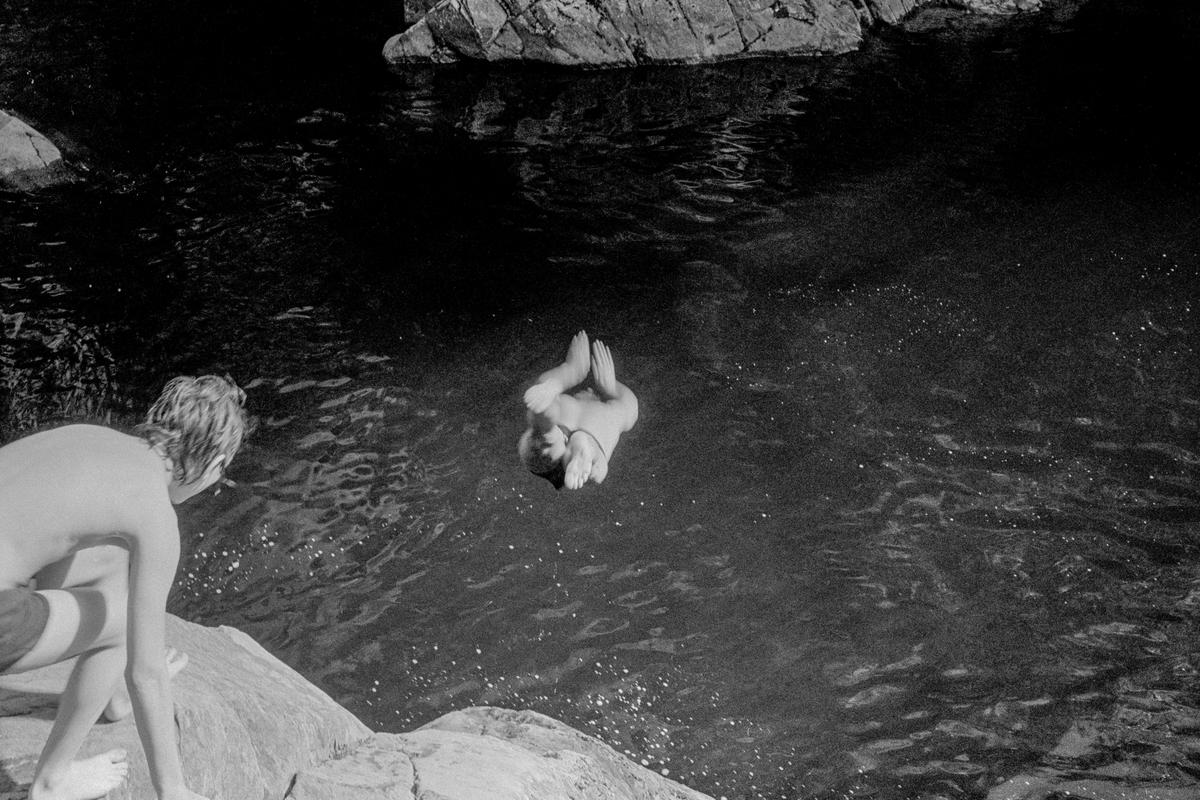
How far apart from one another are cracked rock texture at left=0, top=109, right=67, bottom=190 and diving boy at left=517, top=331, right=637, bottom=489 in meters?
8.92

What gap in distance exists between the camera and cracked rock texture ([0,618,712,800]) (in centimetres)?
358

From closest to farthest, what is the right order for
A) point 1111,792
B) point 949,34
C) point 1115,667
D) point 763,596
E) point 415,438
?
1. point 1111,792
2. point 1115,667
3. point 763,596
4. point 415,438
5. point 949,34

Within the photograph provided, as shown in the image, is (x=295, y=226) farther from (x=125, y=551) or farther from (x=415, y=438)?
(x=125, y=551)

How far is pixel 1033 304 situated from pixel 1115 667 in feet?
14.0

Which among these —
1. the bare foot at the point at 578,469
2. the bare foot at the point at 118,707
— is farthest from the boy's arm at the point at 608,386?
the bare foot at the point at 118,707

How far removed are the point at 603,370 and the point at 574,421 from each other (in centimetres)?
35

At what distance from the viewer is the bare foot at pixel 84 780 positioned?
307 centimetres

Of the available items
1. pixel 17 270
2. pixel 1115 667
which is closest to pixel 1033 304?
pixel 1115 667

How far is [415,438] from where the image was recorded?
7.41 metres

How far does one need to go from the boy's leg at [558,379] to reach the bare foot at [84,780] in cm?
244

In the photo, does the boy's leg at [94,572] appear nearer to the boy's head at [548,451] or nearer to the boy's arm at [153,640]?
the boy's arm at [153,640]

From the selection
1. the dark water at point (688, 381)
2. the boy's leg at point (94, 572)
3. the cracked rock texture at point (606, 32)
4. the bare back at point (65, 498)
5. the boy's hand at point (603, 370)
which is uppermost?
the cracked rock texture at point (606, 32)

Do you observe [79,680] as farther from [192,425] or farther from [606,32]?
[606,32]

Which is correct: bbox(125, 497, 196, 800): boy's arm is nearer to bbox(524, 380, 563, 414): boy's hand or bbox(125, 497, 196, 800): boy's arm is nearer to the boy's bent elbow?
the boy's bent elbow
